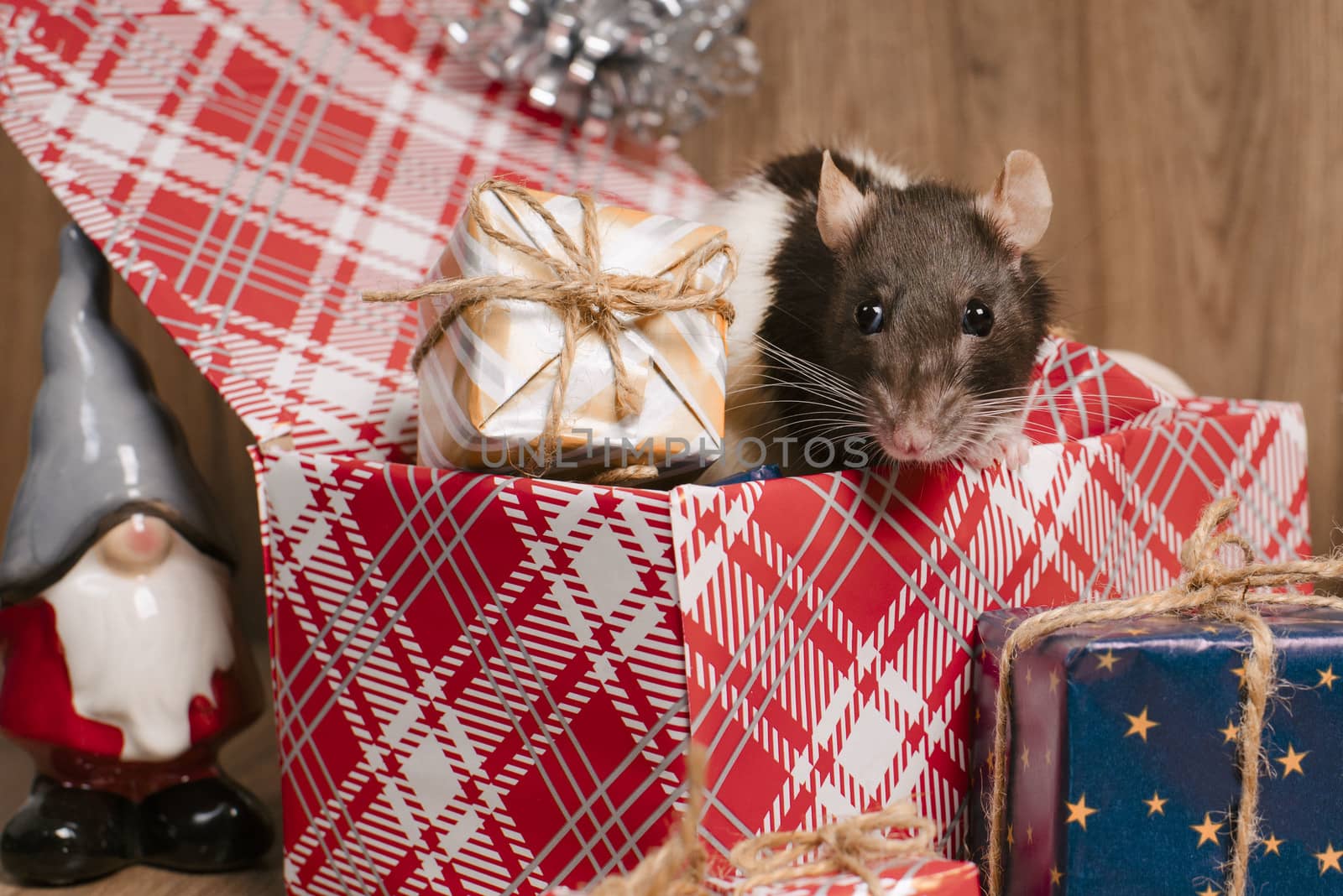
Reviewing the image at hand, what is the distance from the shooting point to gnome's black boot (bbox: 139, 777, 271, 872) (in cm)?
81

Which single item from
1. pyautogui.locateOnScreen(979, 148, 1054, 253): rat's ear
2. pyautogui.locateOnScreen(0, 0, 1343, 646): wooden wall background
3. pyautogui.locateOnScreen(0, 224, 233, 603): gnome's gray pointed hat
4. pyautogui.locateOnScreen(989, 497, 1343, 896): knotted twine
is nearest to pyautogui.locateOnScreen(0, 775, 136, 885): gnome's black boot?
pyautogui.locateOnScreen(0, 224, 233, 603): gnome's gray pointed hat

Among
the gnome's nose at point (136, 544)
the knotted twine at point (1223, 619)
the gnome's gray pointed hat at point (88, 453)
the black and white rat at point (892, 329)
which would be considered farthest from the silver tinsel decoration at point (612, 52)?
the knotted twine at point (1223, 619)

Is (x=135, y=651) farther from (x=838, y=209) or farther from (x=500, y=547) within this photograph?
(x=838, y=209)

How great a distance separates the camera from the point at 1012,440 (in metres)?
0.71

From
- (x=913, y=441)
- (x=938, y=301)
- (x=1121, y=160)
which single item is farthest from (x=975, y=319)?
(x=1121, y=160)

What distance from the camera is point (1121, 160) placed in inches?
48.3

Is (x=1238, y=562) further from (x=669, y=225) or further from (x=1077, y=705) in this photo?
(x=669, y=225)

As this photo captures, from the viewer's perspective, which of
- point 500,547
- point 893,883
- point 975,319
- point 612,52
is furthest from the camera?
point 612,52

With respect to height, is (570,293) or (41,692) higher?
(570,293)

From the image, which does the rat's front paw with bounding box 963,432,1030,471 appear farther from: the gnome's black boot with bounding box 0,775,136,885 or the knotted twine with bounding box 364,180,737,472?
the gnome's black boot with bounding box 0,775,136,885

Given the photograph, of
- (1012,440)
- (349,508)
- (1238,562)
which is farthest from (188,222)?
(1238,562)

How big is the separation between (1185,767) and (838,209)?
0.45 metres

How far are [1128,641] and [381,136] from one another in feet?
2.91

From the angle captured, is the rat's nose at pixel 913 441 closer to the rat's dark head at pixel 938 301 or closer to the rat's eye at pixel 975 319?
the rat's dark head at pixel 938 301
